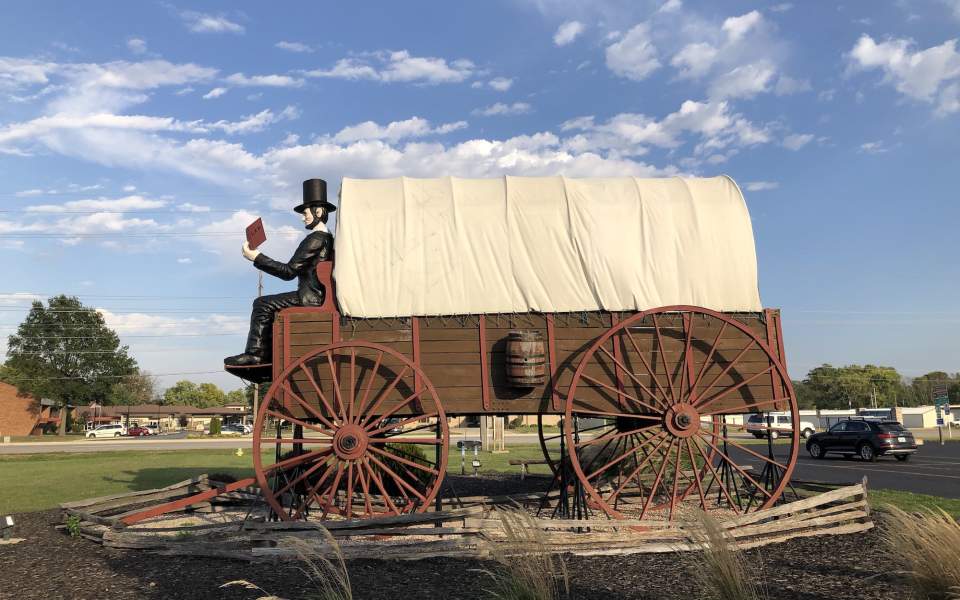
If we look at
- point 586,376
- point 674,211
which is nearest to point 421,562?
point 586,376

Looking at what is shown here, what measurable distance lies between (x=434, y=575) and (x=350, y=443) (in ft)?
7.08

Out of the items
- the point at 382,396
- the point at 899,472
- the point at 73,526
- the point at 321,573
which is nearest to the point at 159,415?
the point at 73,526

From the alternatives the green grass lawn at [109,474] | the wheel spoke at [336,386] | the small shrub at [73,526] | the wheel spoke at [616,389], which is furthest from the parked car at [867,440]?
the small shrub at [73,526]

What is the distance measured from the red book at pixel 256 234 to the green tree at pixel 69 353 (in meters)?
57.0

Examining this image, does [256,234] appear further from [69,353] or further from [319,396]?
[69,353]

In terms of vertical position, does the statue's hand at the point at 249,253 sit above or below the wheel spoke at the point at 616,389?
above

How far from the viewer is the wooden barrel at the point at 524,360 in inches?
Result: 272

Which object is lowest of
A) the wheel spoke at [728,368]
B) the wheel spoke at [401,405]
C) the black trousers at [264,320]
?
the wheel spoke at [401,405]

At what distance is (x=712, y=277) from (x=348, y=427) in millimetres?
4581

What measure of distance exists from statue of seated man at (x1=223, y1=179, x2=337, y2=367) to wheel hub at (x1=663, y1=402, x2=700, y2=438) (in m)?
4.32

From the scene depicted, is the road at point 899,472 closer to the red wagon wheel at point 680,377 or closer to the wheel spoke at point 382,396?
the red wagon wheel at point 680,377

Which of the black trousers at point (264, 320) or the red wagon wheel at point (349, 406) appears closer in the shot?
the red wagon wheel at point (349, 406)

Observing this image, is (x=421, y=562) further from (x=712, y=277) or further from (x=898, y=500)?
(x=898, y=500)

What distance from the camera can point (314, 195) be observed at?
8.05 meters
